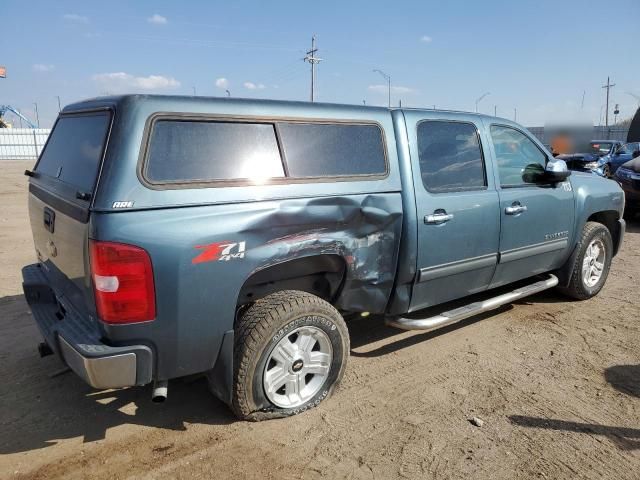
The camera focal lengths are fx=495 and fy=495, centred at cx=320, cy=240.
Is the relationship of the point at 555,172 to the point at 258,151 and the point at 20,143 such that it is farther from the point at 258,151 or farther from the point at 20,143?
the point at 20,143

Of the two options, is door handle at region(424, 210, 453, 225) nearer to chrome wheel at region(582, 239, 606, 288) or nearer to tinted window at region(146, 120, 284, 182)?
tinted window at region(146, 120, 284, 182)

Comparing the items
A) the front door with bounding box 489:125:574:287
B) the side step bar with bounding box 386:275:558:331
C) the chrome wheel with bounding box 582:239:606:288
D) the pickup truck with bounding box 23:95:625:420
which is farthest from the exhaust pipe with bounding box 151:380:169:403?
the chrome wheel with bounding box 582:239:606:288

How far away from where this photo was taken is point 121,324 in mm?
2482

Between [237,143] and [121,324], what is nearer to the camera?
[121,324]

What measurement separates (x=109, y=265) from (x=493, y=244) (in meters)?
3.03

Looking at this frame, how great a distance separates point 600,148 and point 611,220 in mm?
12846

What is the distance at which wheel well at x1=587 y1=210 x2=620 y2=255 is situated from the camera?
5.52m

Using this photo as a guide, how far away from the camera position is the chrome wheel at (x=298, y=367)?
10.1ft

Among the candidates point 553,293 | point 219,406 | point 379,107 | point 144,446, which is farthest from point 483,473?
point 553,293

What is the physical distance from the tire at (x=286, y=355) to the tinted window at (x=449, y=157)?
133 centimetres

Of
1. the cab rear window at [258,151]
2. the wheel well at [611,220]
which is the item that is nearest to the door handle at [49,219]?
the cab rear window at [258,151]

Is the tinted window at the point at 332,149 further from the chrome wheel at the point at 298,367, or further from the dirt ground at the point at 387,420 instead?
the dirt ground at the point at 387,420

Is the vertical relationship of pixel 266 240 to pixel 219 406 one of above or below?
above

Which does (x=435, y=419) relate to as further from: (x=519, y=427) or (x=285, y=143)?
(x=285, y=143)
